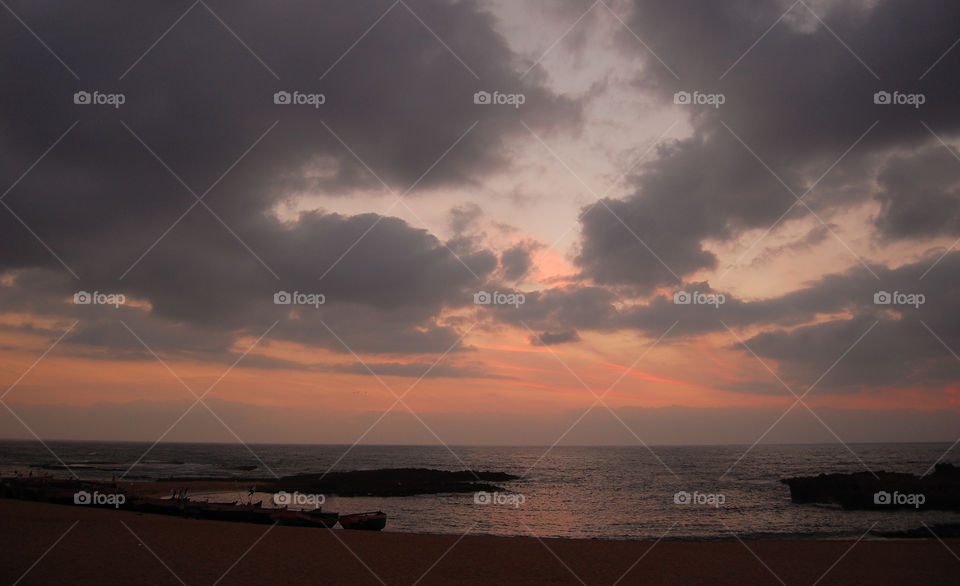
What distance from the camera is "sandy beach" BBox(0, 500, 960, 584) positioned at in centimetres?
1292

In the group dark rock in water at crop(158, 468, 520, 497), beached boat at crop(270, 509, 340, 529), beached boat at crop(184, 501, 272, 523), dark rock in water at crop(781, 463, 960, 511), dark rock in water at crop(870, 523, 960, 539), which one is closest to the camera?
beached boat at crop(270, 509, 340, 529)

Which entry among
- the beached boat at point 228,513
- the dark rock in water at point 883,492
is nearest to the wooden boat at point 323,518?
the beached boat at point 228,513

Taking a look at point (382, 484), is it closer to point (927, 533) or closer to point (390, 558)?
point (390, 558)

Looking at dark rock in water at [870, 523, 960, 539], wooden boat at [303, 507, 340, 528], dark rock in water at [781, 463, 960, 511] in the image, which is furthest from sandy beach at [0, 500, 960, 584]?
dark rock in water at [781, 463, 960, 511]

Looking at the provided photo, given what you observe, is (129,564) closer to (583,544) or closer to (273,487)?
(583,544)

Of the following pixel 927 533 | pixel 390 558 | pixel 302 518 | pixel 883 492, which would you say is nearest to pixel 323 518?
pixel 302 518

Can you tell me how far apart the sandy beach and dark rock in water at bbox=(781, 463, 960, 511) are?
17160 millimetres

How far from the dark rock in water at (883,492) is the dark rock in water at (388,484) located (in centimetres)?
2364

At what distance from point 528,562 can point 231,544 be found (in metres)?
8.55

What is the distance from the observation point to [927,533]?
77.4 feet

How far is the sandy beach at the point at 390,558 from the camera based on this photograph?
12922 millimetres

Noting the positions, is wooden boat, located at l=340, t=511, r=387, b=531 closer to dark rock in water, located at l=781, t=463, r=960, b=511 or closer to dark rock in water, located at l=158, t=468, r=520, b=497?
dark rock in water, located at l=158, t=468, r=520, b=497

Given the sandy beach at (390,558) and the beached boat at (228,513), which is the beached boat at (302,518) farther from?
the sandy beach at (390,558)

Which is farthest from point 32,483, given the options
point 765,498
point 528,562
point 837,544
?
point 765,498
